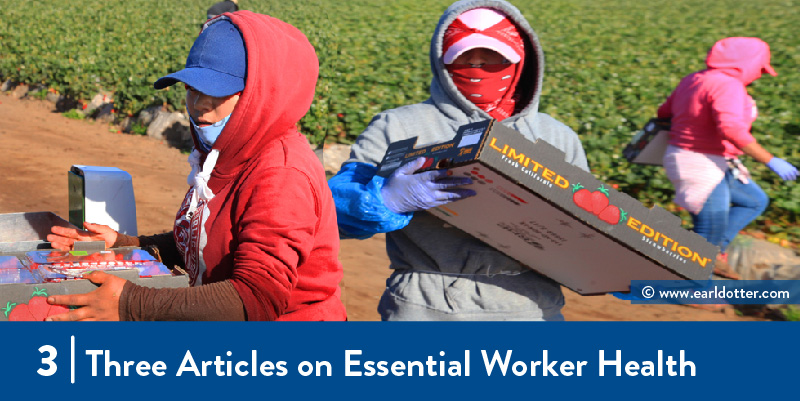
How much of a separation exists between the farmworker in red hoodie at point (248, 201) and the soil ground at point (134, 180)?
4.00 metres

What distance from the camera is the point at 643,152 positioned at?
6355mm

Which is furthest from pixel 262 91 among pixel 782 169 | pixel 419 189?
pixel 782 169

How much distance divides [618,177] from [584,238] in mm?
6613

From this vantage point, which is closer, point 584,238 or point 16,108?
point 584,238

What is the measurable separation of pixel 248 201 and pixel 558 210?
0.78 m

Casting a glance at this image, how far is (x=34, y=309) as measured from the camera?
6.09 ft

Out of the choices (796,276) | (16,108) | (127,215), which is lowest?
(16,108)

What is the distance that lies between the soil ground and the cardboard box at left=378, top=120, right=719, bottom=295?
3.76m

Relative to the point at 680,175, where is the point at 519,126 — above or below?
above

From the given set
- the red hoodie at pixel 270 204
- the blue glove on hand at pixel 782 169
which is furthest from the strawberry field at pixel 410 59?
the red hoodie at pixel 270 204

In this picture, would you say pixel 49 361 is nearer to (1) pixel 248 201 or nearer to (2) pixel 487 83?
(1) pixel 248 201

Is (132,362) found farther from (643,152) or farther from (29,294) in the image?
(643,152)

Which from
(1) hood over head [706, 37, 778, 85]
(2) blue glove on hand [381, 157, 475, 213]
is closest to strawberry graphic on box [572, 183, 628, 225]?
(2) blue glove on hand [381, 157, 475, 213]

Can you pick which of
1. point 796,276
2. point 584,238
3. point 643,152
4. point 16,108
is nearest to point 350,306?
point 643,152
